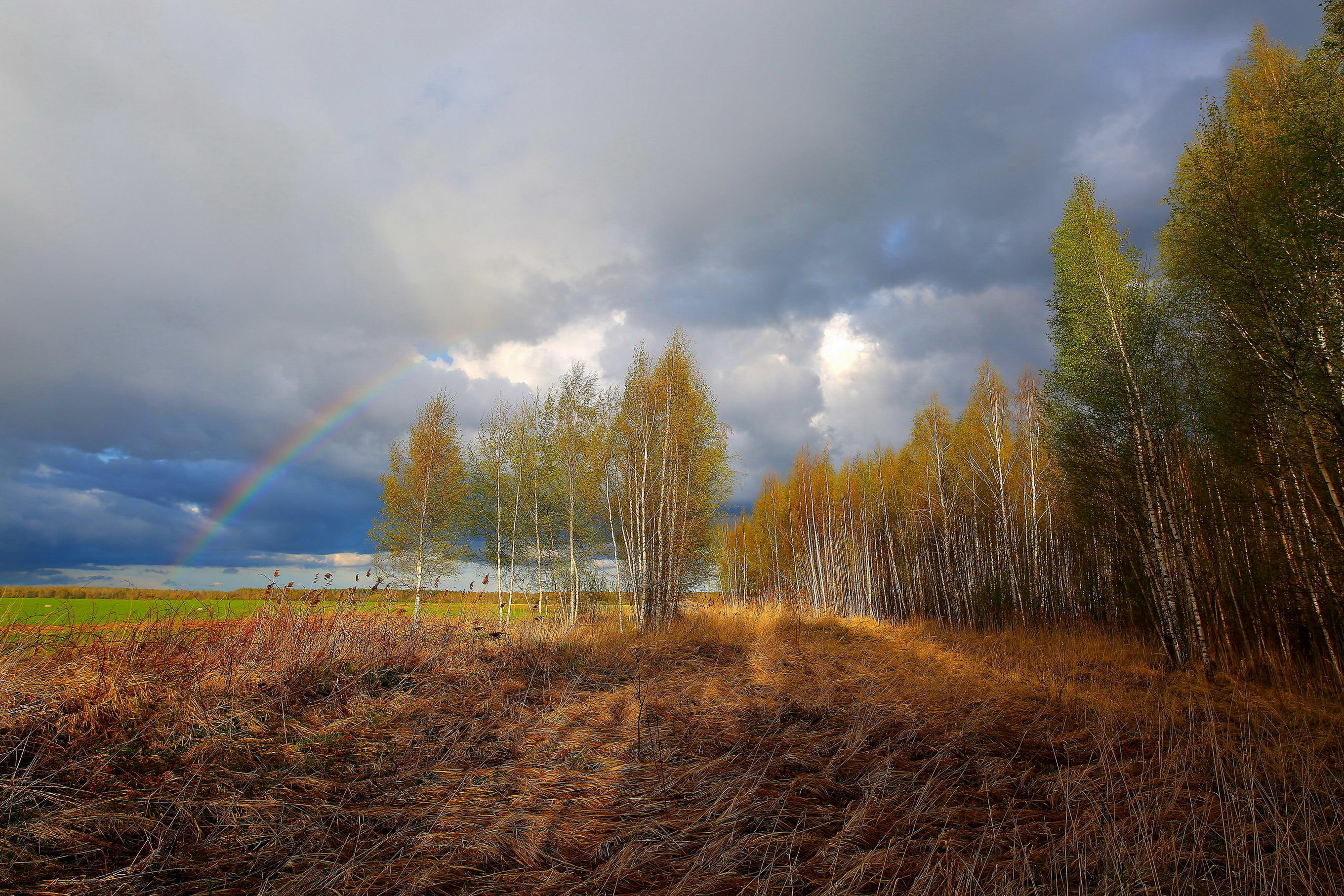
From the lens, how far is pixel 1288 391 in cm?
664

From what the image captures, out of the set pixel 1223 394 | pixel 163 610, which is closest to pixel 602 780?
pixel 163 610

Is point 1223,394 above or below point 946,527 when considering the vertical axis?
above

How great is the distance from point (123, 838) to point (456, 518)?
19099mm

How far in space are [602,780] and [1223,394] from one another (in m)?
10.2

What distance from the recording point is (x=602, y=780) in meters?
4.00

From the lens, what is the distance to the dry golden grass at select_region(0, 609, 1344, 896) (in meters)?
2.73

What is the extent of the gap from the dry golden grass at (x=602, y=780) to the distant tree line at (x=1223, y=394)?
260cm

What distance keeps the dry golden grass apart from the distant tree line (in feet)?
8.52

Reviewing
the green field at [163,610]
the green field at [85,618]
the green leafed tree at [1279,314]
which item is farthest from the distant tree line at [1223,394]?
the green field at [85,618]

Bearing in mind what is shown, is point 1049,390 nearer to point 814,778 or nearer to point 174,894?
point 814,778

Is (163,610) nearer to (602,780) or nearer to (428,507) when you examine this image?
(602,780)

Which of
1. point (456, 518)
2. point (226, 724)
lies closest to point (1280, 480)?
point (226, 724)

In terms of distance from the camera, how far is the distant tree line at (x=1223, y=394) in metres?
6.36

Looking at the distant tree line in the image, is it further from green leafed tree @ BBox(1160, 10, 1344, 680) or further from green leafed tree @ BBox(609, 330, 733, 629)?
green leafed tree @ BBox(609, 330, 733, 629)
